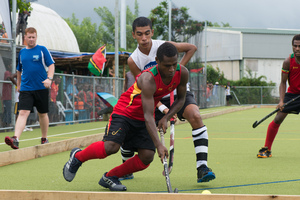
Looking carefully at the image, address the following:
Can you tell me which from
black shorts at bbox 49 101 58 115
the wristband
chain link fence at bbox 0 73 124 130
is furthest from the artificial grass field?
black shorts at bbox 49 101 58 115

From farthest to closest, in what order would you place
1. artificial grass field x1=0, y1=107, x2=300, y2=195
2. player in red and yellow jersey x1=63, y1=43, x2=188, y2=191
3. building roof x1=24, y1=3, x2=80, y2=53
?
building roof x1=24, y1=3, x2=80, y2=53, artificial grass field x1=0, y1=107, x2=300, y2=195, player in red and yellow jersey x1=63, y1=43, x2=188, y2=191

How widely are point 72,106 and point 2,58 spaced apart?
4.04 m

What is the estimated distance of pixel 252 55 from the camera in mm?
53188

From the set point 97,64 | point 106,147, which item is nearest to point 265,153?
point 106,147

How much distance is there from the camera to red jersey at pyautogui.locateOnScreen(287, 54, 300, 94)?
7.35 m

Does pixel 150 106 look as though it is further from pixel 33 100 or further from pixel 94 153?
pixel 33 100

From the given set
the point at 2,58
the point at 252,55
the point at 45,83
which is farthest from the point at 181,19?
the point at 252,55

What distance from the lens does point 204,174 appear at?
5.09 m

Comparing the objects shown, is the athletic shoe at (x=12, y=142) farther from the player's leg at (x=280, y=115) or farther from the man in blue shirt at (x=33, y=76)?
the player's leg at (x=280, y=115)

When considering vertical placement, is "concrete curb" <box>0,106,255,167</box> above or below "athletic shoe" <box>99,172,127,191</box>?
below

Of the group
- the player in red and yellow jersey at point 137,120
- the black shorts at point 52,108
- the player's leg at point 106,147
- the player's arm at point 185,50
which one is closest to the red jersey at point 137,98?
the player in red and yellow jersey at point 137,120

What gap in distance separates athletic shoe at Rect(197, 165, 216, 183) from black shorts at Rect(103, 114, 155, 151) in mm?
587

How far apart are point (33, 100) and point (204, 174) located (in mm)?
4020

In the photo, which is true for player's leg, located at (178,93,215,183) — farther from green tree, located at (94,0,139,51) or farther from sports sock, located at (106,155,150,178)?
green tree, located at (94,0,139,51)
